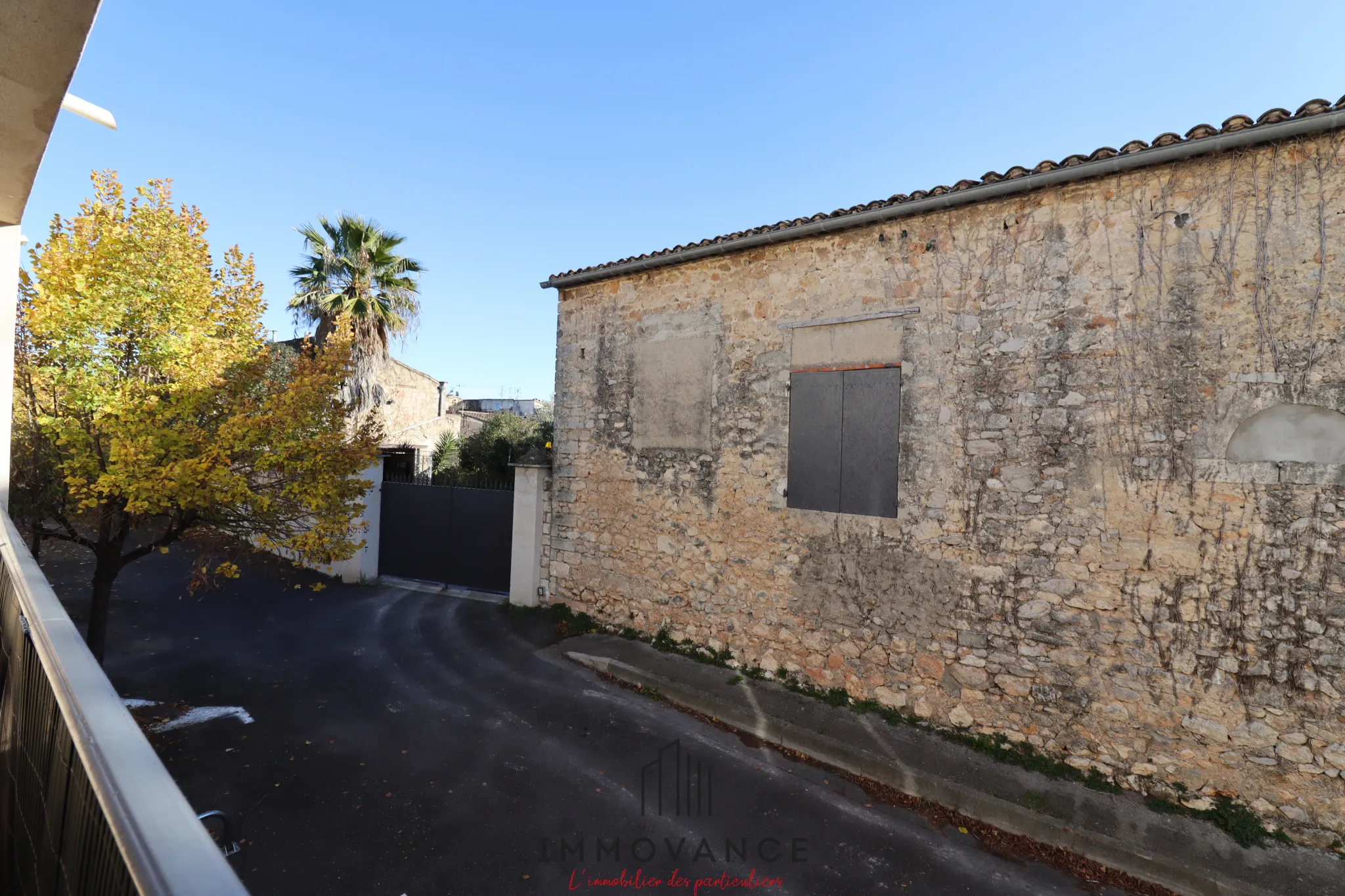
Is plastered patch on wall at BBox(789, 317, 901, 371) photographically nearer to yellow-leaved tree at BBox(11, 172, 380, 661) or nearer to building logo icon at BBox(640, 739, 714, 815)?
building logo icon at BBox(640, 739, 714, 815)

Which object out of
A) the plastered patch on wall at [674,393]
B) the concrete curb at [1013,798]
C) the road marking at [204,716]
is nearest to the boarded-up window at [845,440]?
the plastered patch on wall at [674,393]

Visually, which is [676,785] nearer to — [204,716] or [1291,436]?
[204,716]

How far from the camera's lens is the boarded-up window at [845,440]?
643 centimetres

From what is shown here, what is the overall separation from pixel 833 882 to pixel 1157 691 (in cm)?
321

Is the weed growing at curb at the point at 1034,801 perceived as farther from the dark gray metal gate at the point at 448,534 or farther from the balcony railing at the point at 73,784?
the dark gray metal gate at the point at 448,534

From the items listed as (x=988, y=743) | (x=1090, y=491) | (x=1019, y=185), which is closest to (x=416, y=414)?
(x=1019, y=185)

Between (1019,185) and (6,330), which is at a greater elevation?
(1019,185)

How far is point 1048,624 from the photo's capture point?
17.9 feet

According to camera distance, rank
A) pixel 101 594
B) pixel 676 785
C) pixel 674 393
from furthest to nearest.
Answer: pixel 674 393 < pixel 101 594 < pixel 676 785

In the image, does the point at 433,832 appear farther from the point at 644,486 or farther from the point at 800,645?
the point at 644,486

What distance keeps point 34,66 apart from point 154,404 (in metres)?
4.46

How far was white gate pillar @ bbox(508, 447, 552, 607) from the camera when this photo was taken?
977 cm

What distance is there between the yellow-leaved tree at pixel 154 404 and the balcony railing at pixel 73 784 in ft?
14.8

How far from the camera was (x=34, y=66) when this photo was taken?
Answer: 7.50 feet
